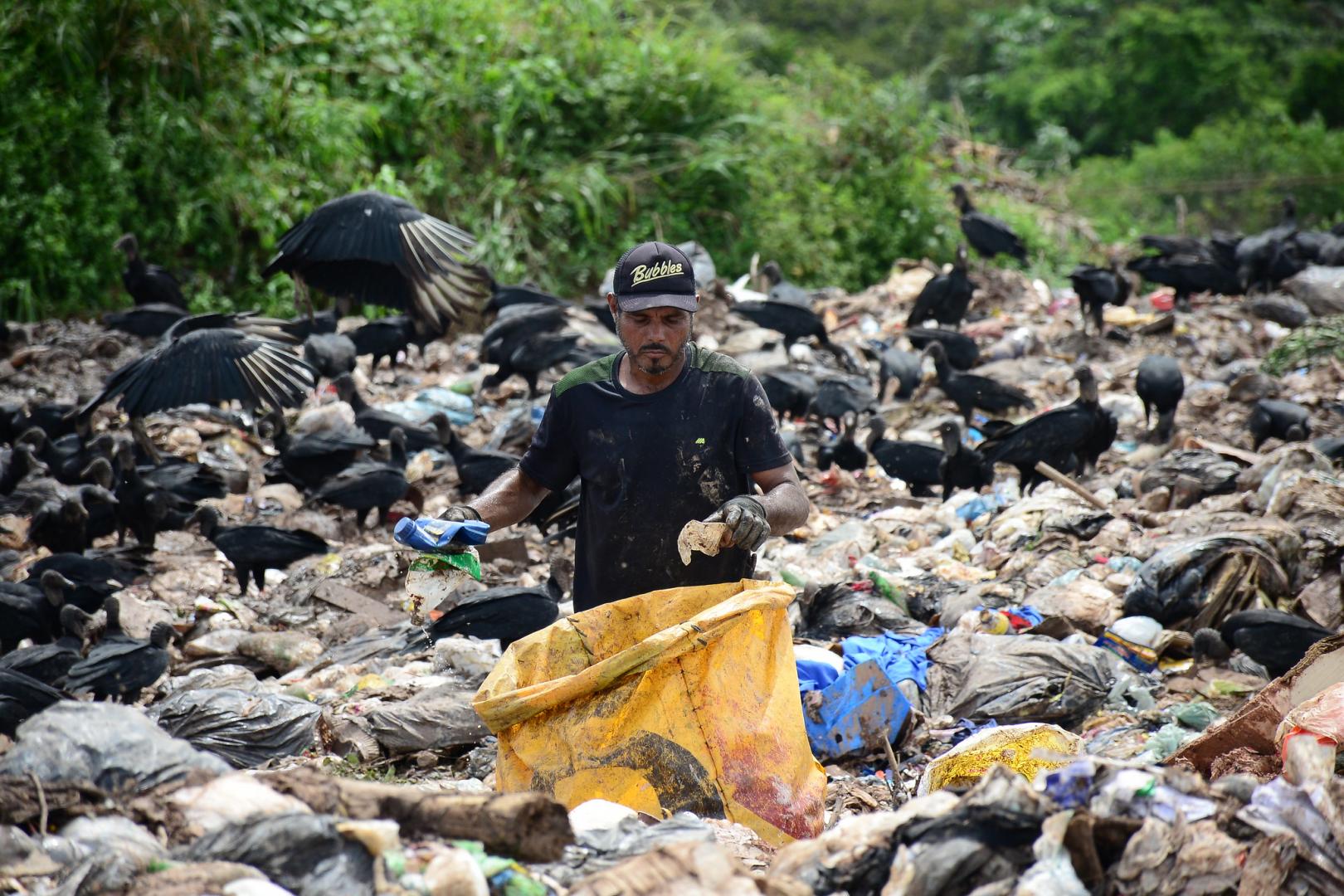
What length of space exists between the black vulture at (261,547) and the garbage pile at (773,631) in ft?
0.08

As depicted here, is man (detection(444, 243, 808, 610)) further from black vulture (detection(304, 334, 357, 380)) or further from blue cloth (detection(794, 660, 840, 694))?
black vulture (detection(304, 334, 357, 380))

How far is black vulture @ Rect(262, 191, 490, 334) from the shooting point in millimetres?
7855

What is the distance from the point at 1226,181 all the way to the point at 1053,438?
1497cm

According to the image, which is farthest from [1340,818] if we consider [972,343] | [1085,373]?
[972,343]

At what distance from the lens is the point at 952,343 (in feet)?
34.0

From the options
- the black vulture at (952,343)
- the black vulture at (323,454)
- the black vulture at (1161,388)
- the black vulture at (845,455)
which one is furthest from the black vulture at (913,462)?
the black vulture at (323,454)

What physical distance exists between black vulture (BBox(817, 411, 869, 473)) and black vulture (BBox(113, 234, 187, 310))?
6.07m

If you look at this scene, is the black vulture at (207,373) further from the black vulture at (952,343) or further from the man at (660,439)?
the black vulture at (952,343)

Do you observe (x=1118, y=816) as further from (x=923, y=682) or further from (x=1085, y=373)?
(x=1085, y=373)

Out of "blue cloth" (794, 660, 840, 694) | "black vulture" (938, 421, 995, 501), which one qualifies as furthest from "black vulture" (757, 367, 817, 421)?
"blue cloth" (794, 660, 840, 694)

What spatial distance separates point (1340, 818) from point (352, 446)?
6.23 metres

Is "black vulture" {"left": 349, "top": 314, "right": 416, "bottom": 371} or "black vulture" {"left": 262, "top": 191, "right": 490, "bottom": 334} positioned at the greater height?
"black vulture" {"left": 262, "top": 191, "right": 490, "bottom": 334}

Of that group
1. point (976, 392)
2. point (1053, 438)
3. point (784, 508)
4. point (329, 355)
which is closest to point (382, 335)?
point (329, 355)

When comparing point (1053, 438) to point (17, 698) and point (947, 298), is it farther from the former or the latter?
point (17, 698)
